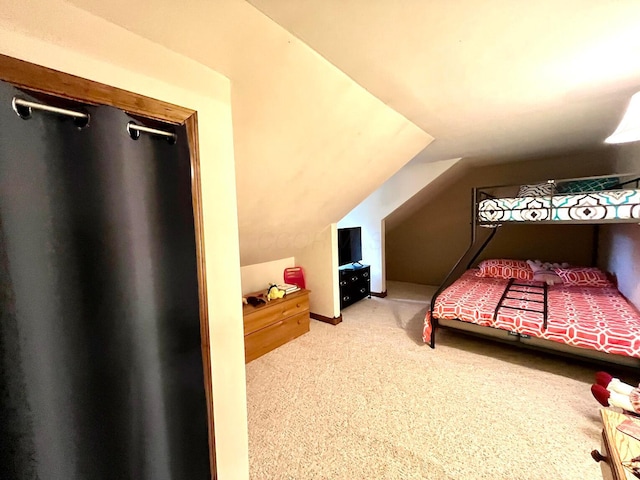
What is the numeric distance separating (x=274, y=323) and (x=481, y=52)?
2657 mm

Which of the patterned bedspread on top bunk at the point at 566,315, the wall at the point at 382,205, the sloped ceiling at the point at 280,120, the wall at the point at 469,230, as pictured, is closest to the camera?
the sloped ceiling at the point at 280,120

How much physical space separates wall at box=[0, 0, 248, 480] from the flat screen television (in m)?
2.78

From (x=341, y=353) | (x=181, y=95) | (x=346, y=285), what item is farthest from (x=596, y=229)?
(x=181, y=95)

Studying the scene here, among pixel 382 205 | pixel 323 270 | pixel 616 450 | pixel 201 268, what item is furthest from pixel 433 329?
pixel 201 268

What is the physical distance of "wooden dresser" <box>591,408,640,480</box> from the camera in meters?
0.78

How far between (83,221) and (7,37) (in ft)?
1.51

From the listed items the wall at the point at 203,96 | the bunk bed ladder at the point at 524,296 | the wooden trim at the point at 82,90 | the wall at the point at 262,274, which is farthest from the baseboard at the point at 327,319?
the wooden trim at the point at 82,90

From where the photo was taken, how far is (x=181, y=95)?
3.24 feet

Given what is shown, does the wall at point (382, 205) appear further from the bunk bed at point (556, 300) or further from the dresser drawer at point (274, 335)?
the dresser drawer at point (274, 335)

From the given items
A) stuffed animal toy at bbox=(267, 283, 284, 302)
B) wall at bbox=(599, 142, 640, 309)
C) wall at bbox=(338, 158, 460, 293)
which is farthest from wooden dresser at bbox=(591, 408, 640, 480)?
wall at bbox=(338, 158, 460, 293)

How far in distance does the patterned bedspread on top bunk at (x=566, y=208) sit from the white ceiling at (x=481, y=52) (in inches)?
25.6

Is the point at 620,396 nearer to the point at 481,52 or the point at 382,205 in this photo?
the point at 481,52

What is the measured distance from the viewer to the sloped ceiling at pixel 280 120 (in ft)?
3.02

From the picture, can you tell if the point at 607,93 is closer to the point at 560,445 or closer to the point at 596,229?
the point at 560,445
